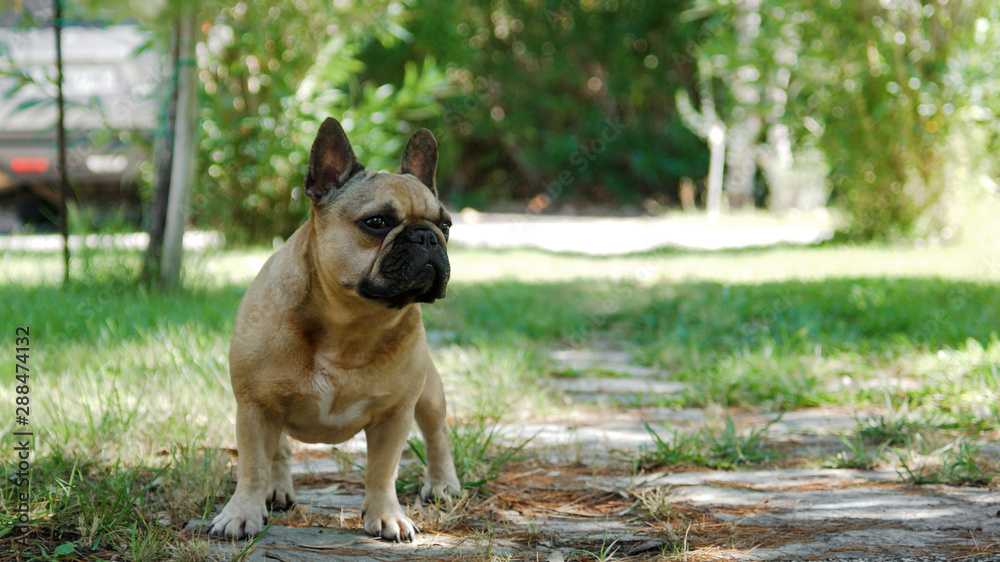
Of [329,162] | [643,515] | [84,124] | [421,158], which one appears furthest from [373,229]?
[84,124]

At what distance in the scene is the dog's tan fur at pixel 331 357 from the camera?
233cm

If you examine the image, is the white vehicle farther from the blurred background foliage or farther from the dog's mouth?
the dog's mouth

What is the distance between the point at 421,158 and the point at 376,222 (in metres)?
0.45

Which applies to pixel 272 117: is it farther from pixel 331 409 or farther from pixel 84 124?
pixel 331 409

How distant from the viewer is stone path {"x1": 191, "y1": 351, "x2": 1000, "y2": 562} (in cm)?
217

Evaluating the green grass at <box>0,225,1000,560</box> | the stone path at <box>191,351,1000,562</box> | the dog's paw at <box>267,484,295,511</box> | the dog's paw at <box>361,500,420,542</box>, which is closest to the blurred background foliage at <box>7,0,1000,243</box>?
the green grass at <box>0,225,1000,560</box>

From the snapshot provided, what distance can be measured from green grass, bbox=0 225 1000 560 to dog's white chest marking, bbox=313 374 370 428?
44 centimetres

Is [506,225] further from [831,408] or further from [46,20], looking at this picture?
[831,408]

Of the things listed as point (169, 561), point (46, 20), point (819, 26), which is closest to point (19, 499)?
point (169, 561)

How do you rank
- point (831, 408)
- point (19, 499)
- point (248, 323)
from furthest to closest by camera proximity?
point (831, 408) < point (248, 323) < point (19, 499)

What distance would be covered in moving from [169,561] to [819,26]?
8437 millimetres

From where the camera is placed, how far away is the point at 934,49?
834 centimetres

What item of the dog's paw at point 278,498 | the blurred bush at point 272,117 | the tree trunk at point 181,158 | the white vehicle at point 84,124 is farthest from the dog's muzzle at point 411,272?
the blurred bush at point 272,117

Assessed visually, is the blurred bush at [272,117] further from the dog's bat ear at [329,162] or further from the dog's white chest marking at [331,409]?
the dog's white chest marking at [331,409]
